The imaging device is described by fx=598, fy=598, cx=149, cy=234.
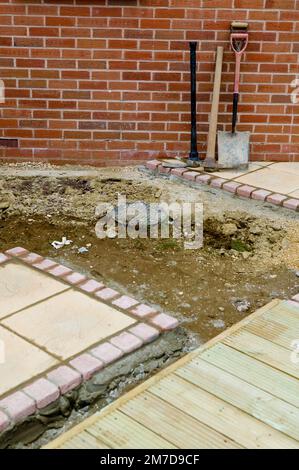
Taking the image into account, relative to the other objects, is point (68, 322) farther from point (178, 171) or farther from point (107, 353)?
point (178, 171)

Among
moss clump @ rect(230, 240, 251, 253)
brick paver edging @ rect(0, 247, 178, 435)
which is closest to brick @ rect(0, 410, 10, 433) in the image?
brick paver edging @ rect(0, 247, 178, 435)

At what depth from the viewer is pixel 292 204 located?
14.5ft

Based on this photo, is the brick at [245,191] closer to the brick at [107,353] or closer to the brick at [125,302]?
the brick at [125,302]

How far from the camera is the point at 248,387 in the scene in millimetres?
2514

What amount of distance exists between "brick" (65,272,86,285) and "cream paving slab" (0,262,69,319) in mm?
62

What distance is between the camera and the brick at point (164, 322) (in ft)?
9.71

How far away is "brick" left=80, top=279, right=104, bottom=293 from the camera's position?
3289 mm

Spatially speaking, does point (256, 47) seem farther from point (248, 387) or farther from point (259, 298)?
point (248, 387)

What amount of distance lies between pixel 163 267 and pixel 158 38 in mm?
2222

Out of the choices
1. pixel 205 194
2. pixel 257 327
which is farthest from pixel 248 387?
pixel 205 194

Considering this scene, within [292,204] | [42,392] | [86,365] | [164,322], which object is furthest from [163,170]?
[42,392]

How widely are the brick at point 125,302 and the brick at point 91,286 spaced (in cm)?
16

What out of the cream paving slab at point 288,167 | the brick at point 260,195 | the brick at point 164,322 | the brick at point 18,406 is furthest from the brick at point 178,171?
the brick at point 18,406

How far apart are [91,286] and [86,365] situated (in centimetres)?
74
